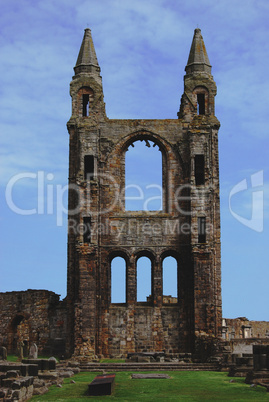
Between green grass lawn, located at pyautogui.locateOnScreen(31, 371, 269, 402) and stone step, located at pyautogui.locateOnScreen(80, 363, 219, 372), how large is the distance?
458 centimetres

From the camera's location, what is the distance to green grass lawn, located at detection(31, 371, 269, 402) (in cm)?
1424

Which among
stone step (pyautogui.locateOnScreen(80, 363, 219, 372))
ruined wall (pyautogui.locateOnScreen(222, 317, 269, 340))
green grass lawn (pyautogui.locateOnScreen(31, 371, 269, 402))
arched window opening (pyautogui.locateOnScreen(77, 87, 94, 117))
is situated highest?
arched window opening (pyautogui.locateOnScreen(77, 87, 94, 117))

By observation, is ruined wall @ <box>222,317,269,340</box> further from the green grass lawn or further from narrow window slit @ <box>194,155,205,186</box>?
the green grass lawn

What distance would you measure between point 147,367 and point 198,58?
1516cm

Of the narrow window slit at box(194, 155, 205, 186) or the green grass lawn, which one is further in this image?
the narrow window slit at box(194, 155, 205, 186)

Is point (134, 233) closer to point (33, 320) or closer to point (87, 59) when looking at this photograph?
point (33, 320)

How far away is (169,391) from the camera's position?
1570 centimetres

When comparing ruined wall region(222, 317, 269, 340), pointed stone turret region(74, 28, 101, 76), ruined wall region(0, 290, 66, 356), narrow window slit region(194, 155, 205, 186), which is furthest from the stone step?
pointed stone turret region(74, 28, 101, 76)

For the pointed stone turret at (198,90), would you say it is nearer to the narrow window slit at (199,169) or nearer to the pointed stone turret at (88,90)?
the narrow window slit at (199,169)

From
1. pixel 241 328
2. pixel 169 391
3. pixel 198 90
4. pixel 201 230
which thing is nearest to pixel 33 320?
pixel 201 230

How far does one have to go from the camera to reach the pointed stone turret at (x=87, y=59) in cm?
3159

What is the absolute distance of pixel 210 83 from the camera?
31.3 meters

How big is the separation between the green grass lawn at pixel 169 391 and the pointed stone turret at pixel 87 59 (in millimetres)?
16718

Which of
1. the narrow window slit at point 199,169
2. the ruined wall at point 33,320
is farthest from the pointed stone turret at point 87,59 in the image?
the ruined wall at point 33,320
